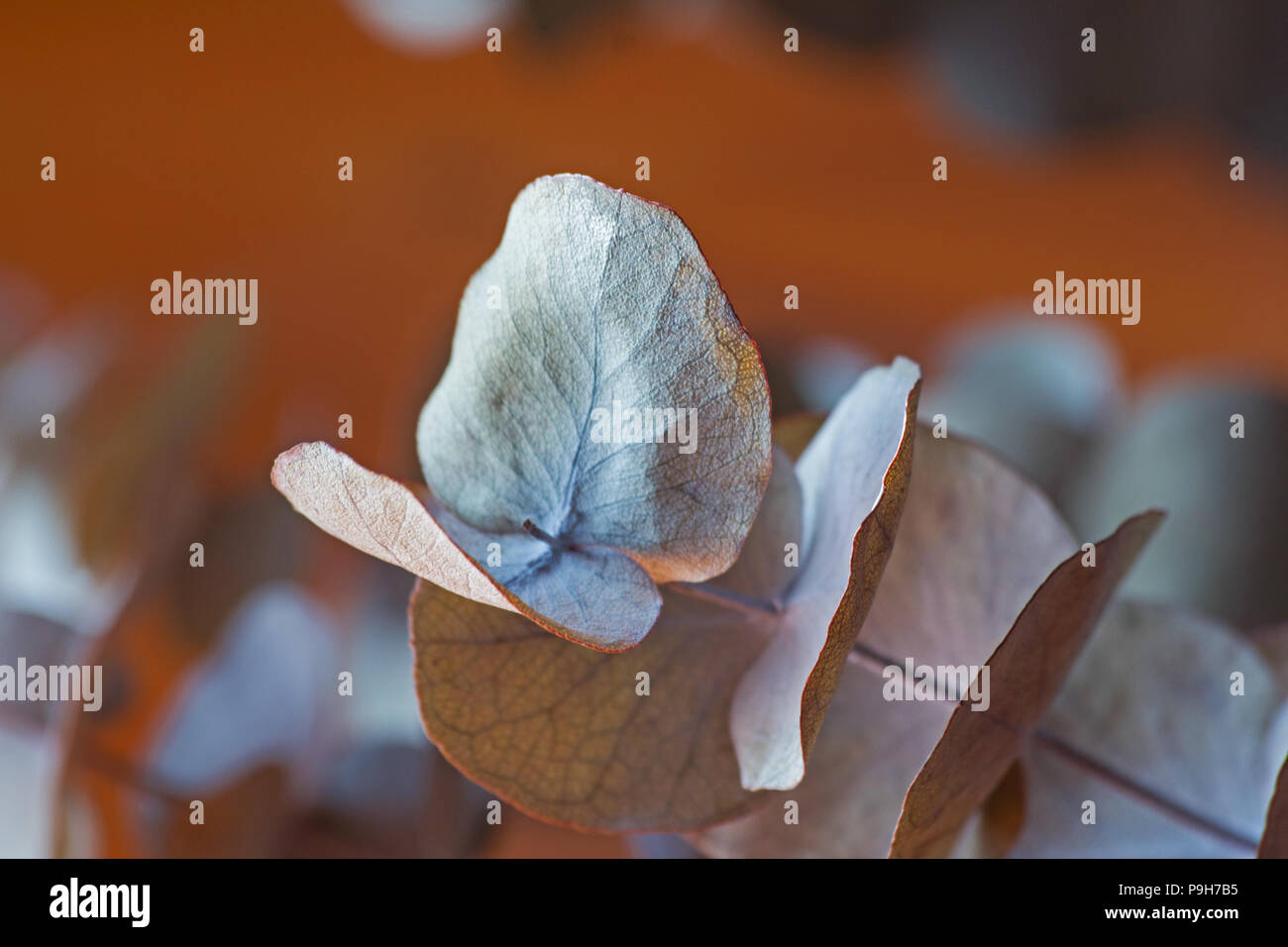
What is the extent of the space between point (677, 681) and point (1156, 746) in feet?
0.25

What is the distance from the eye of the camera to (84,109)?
80cm

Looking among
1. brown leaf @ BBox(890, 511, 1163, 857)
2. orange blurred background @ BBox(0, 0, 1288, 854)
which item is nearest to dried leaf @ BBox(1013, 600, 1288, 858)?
brown leaf @ BBox(890, 511, 1163, 857)

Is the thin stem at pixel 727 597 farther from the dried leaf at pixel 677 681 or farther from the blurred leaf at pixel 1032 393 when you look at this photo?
the blurred leaf at pixel 1032 393

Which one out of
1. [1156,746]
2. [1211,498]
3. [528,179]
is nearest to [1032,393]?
[1211,498]

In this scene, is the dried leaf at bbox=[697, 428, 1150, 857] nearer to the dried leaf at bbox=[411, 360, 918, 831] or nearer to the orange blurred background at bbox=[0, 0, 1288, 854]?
the dried leaf at bbox=[411, 360, 918, 831]

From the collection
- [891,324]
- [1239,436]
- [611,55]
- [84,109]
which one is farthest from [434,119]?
[1239,436]

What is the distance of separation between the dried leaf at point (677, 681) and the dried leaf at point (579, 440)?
1 centimetres

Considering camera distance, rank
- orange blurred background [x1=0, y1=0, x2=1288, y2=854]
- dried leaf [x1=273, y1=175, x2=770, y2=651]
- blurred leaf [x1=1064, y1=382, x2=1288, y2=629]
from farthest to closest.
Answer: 1. orange blurred background [x1=0, y1=0, x2=1288, y2=854]
2. blurred leaf [x1=1064, y1=382, x2=1288, y2=629]
3. dried leaf [x1=273, y1=175, x2=770, y2=651]

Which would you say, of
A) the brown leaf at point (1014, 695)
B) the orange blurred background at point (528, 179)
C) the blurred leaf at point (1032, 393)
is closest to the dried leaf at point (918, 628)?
the brown leaf at point (1014, 695)

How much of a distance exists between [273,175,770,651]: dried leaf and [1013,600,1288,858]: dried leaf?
7 centimetres

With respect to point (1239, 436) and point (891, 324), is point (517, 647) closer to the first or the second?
point (1239, 436)

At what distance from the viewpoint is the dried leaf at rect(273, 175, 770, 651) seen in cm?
12

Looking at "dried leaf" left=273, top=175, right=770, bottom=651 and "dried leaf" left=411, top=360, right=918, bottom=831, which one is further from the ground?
"dried leaf" left=273, top=175, right=770, bottom=651
